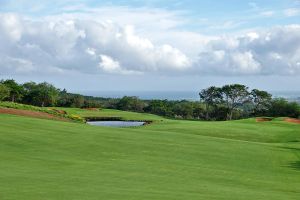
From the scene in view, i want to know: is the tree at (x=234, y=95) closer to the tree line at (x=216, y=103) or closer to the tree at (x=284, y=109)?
the tree line at (x=216, y=103)

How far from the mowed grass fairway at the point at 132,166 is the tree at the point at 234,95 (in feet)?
223

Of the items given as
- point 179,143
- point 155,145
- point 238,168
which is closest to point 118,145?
point 155,145

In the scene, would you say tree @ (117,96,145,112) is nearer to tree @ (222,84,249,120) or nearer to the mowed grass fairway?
tree @ (222,84,249,120)

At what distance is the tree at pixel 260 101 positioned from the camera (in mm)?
A: 97062

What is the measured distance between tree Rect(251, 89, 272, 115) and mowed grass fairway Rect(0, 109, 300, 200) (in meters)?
67.0

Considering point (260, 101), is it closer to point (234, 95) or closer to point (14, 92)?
point (234, 95)

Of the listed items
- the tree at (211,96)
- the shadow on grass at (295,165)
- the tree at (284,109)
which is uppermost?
the tree at (211,96)

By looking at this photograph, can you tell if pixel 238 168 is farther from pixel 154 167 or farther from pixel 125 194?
pixel 125 194

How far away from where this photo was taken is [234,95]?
99.0 meters

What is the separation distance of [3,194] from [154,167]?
29.1 feet

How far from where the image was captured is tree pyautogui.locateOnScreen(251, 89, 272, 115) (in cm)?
9706

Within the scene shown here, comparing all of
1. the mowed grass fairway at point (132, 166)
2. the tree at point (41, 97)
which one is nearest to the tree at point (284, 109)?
the tree at point (41, 97)

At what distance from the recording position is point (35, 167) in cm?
1686

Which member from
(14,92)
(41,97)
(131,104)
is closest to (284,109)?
(131,104)
